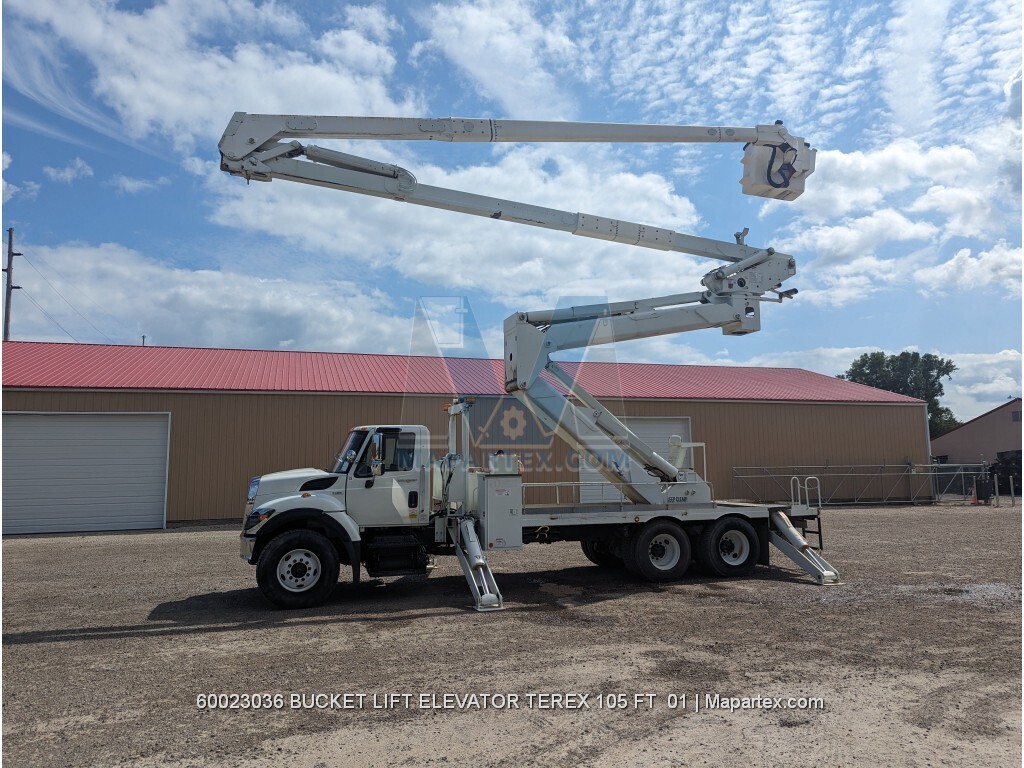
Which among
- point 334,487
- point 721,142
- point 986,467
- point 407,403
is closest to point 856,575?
point 721,142

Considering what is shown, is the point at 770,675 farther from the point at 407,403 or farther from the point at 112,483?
the point at 112,483

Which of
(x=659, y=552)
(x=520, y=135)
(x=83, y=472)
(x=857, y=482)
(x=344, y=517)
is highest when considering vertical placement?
(x=520, y=135)

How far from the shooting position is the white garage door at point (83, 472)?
19.9 meters

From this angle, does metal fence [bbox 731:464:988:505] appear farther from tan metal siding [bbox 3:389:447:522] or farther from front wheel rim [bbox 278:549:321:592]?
front wheel rim [bbox 278:549:321:592]

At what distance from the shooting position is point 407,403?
77.0ft

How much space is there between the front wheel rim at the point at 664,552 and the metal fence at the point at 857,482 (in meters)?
16.3

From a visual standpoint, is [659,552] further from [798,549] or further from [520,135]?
[520,135]

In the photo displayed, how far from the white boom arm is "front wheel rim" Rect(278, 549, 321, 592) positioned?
13.3 ft

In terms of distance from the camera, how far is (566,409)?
1134 cm

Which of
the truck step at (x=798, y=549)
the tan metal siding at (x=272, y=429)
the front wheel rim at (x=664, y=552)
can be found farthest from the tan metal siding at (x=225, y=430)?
the truck step at (x=798, y=549)

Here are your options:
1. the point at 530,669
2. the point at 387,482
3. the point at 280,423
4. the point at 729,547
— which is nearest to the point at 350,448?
the point at 387,482

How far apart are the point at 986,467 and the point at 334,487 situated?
30055 mm

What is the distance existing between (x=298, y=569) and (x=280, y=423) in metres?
13.1

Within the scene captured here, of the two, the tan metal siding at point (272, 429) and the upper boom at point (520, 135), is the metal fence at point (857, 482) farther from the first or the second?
the upper boom at point (520, 135)
